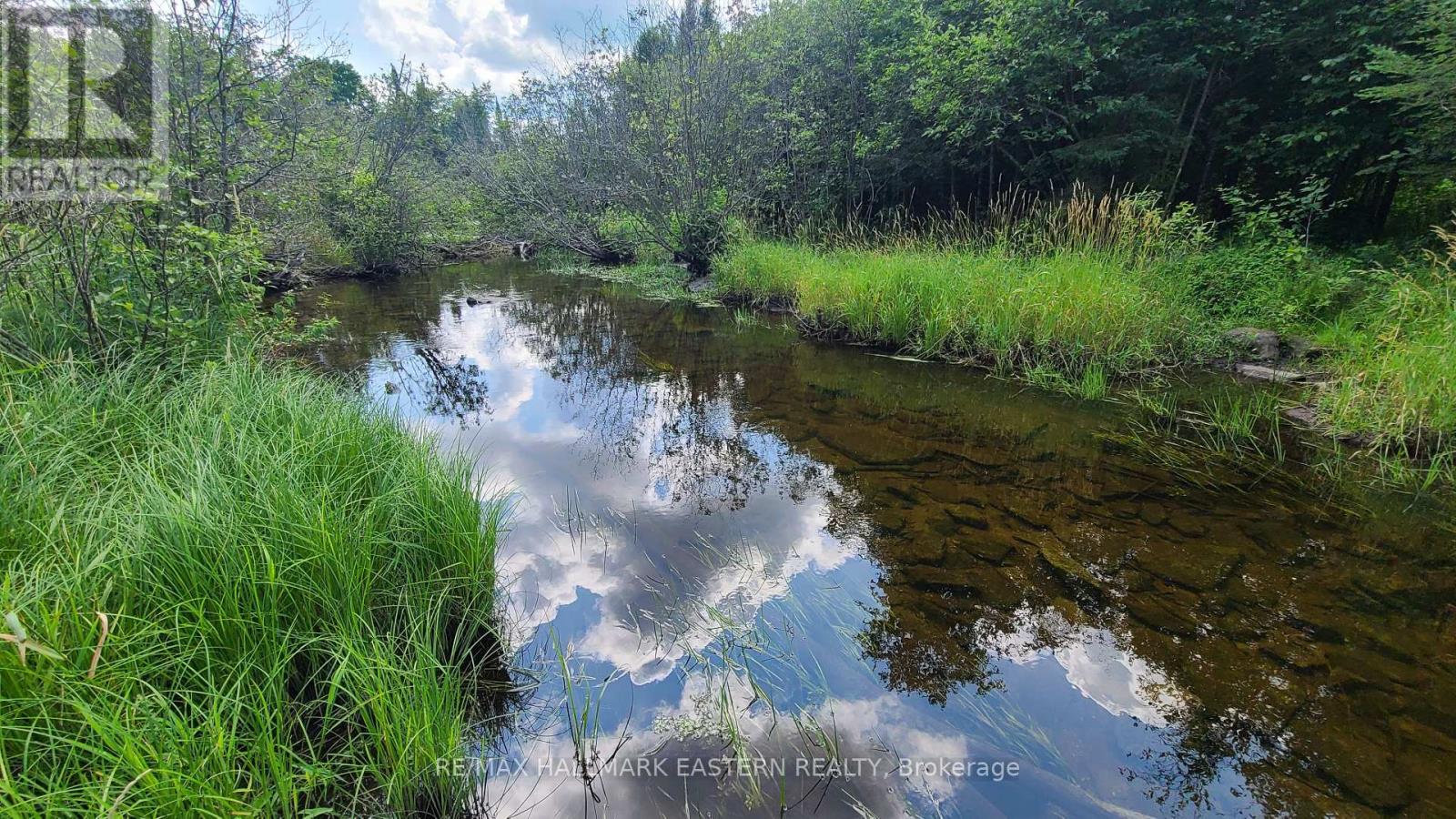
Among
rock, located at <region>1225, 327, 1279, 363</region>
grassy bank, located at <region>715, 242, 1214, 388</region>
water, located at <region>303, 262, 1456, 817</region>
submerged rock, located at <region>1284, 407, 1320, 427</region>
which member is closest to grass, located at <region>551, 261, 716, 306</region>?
grassy bank, located at <region>715, 242, 1214, 388</region>

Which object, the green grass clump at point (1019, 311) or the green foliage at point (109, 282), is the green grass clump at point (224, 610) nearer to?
the green foliage at point (109, 282)

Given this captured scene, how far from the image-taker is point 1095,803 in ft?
5.47

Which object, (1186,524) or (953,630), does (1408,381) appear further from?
(953,630)

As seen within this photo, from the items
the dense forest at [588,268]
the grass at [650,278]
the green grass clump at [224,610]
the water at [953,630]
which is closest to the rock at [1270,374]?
the dense forest at [588,268]

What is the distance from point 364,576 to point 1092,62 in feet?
39.0

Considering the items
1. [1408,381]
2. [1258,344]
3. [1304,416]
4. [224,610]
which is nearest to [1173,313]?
[1258,344]

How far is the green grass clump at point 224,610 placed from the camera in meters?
1.18

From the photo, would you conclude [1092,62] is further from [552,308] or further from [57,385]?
[57,385]

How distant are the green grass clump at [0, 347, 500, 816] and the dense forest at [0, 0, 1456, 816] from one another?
2cm

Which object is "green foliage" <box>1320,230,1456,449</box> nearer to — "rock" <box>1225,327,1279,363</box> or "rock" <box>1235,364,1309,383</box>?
"rock" <box>1235,364,1309,383</box>

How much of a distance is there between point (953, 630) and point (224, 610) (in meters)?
2.56

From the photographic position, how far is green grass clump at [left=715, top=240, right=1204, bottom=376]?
17.8 feet

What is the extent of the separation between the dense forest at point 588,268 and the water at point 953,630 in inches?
23.6

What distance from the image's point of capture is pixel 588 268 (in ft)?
52.0
